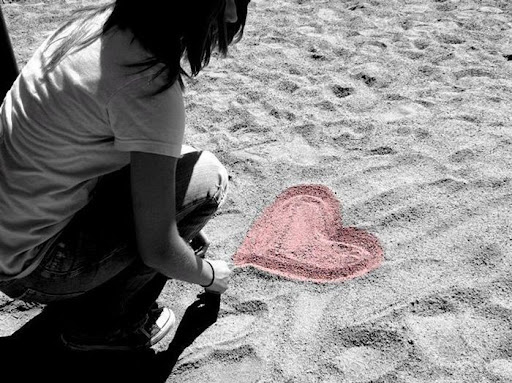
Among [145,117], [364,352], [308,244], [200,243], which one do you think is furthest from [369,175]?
[145,117]

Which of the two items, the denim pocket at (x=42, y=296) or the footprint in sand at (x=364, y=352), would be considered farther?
the footprint in sand at (x=364, y=352)

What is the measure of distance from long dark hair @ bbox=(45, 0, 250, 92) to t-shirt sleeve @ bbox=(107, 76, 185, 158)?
0.04 metres

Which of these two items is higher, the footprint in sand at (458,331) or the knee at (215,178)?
the knee at (215,178)

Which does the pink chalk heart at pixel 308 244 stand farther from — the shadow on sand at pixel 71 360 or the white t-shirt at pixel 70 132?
the white t-shirt at pixel 70 132

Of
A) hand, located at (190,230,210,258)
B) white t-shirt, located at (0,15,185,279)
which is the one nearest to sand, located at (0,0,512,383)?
hand, located at (190,230,210,258)

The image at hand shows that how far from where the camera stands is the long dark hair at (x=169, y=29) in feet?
4.47

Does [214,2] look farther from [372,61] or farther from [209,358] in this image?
[372,61]

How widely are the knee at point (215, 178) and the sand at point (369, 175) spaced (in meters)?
0.44

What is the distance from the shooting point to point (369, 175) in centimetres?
282

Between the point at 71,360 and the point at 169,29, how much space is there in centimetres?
122

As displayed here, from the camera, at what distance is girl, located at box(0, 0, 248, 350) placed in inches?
56.1

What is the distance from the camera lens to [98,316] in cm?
198

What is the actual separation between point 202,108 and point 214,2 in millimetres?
2026

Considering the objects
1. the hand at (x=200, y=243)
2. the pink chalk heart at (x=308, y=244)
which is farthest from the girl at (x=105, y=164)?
the pink chalk heart at (x=308, y=244)
